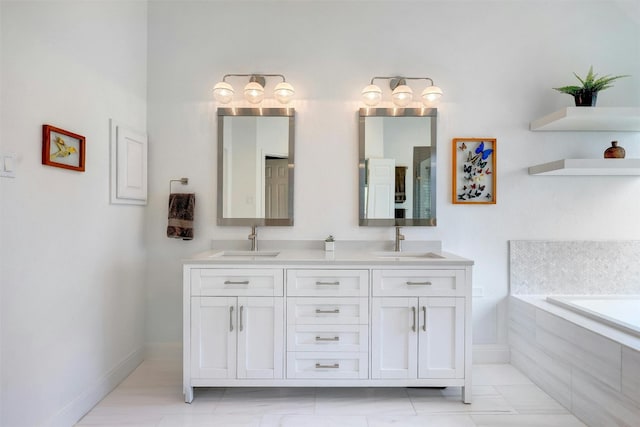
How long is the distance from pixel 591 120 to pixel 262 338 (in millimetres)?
2504

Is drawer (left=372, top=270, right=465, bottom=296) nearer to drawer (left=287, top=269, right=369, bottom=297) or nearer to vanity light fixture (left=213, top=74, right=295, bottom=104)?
drawer (left=287, top=269, right=369, bottom=297)

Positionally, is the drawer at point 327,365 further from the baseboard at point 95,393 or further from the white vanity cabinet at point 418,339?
the baseboard at point 95,393

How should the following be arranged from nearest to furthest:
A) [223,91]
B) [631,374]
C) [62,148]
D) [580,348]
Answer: [631,374] < [62,148] < [580,348] < [223,91]

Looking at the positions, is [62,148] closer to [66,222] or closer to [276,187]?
[66,222]

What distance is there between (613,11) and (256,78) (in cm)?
261

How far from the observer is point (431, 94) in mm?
2416

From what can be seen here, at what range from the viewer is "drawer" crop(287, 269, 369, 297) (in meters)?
2.00

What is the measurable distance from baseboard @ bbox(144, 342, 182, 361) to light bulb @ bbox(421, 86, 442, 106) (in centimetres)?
249

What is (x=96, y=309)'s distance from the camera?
2.02 metres

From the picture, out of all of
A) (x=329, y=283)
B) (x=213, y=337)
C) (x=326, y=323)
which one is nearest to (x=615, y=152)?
(x=329, y=283)

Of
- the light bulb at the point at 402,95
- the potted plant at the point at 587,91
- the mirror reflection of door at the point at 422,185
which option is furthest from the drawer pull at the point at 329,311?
the potted plant at the point at 587,91

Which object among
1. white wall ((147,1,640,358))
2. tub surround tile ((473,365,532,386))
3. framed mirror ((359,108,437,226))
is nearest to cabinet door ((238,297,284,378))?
white wall ((147,1,640,358))

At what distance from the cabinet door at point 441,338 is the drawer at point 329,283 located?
1.18 feet

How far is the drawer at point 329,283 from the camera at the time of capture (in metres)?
2.00
